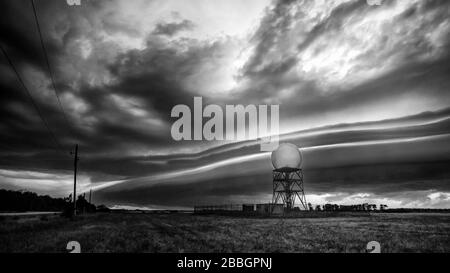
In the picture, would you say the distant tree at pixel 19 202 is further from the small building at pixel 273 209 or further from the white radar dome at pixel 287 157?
the white radar dome at pixel 287 157

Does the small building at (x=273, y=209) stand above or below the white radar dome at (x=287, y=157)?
below

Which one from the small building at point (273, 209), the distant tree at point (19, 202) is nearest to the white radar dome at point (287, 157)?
the small building at point (273, 209)

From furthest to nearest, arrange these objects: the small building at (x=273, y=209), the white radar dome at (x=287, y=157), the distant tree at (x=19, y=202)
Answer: the distant tree at (x=19, y=202)
the small building at (x=273, y=209)
the white radar dome at (x=287, y=157)

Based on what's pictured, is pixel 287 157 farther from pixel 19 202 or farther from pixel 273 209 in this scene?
pixel 19 202

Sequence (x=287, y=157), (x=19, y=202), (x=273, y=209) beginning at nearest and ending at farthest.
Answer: (x=287, y=157) → (x=273, y=209) → (x=19, y=202)

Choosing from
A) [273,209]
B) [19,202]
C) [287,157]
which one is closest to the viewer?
[287,157]

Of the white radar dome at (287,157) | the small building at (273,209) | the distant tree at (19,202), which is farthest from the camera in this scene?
the distant tree at (19,202)

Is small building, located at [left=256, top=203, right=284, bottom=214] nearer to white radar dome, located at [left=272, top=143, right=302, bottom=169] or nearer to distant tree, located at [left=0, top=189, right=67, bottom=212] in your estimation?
white radar dome, located at [left=272, top=143, right=302, bottom=169]

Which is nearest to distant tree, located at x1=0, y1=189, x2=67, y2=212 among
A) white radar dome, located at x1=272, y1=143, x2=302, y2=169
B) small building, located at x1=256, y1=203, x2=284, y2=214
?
small building, located at x1=256, y1=203, x2=284, y2=214

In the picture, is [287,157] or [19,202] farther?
[19,202]

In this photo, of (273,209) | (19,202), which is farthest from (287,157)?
(19,202)

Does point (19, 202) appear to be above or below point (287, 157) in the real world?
below
